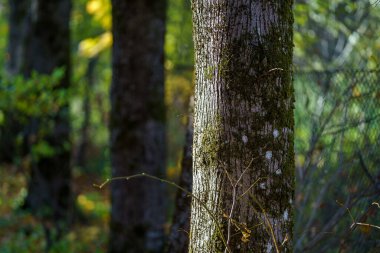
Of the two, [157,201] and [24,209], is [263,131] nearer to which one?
[157,201]

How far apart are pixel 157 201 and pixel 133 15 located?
84.8 inches

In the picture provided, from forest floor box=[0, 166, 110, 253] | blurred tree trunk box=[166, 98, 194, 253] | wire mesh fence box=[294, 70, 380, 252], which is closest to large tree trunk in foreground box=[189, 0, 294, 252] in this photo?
wire mesh fence box=[294, 70, 380, 252]

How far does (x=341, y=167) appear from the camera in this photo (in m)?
4.78

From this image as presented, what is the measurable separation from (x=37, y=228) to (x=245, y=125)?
8013 mm

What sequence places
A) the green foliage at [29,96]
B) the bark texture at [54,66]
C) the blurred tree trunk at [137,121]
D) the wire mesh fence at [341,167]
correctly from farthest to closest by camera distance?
the bark texture at [54,66] → the green foliage at [29,96] → the blurred tree trunk at [137,121] → the wire mesh fence at [341,167]

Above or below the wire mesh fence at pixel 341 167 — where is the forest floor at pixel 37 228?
below

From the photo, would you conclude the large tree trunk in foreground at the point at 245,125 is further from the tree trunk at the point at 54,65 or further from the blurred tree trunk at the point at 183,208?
the tree trunk at the point at 54,65

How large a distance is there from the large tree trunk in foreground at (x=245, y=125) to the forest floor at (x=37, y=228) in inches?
241

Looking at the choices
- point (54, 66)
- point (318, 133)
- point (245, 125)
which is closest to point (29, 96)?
point (54, 66)

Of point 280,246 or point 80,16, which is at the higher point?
point 80,16

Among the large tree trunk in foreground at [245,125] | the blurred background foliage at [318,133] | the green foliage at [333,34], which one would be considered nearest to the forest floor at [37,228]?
the blurred background foliage at [318,133]

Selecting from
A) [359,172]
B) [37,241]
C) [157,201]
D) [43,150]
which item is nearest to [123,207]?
[157,201]

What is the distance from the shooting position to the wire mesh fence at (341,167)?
4352 mm

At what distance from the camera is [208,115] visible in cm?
260
